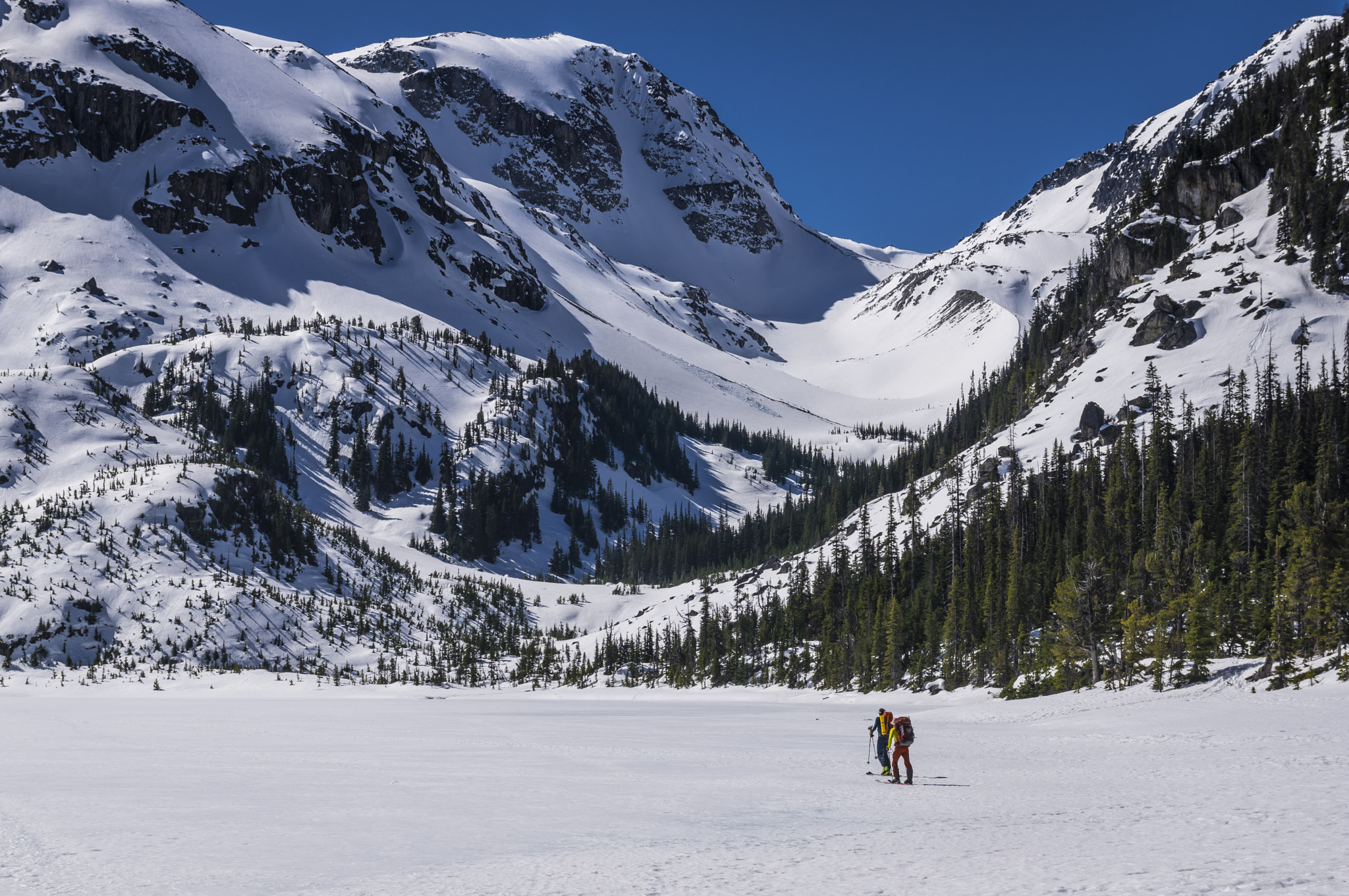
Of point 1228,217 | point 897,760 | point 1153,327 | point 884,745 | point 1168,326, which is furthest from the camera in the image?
point 1228,217

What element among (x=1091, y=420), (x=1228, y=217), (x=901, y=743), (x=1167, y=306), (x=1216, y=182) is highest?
(x=1216, y=182)

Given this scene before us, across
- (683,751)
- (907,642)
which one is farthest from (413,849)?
(907,642)

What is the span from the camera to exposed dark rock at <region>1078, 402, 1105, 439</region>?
11800 centimetres

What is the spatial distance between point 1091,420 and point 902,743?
347ft

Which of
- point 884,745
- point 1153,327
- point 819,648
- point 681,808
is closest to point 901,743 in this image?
point 884,745

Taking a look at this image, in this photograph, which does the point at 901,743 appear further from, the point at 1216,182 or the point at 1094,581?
the point at 1216,182

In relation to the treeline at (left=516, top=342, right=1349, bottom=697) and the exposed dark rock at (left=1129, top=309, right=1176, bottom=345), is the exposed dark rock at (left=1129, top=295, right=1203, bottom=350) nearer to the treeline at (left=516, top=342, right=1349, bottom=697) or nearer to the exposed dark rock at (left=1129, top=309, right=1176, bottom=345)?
the exposed dark rock at (left=1129, top=309, right=1176, bottom=345)

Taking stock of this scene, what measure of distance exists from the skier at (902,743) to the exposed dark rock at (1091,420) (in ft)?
335

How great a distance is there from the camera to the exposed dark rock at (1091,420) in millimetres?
118000

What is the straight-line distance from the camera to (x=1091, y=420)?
392 ft

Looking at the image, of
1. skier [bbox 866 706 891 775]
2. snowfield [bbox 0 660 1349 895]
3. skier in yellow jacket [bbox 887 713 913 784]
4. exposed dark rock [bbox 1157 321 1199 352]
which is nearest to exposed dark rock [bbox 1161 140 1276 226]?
exposed dark rock [bbox 1157 321 1199 352]

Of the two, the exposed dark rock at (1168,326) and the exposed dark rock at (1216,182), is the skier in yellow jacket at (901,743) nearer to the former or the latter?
the exposed dark rock at (1168,326)

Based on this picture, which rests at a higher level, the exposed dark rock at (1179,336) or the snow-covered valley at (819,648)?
the exposed dark rock at (1179,336)

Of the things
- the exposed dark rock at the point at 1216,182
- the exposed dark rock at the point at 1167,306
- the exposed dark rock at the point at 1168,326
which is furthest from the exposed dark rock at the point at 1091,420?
the exposed dark rock at the point at 1216,182
